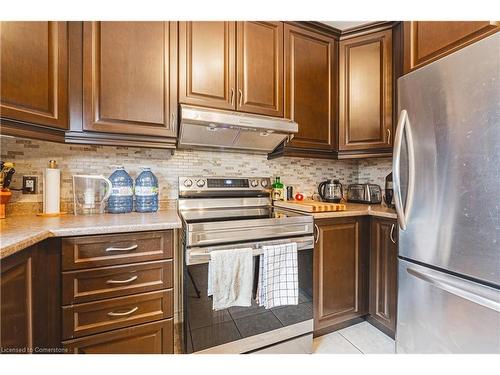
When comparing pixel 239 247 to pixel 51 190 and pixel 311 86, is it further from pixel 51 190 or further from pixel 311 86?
pixel 311 86

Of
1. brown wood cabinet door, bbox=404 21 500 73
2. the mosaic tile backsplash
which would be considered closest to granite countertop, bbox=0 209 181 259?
the mosaic tile backsplash

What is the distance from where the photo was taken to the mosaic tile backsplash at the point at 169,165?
1312 mm

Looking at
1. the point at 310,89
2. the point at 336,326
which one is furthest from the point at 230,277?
the point at 310,89

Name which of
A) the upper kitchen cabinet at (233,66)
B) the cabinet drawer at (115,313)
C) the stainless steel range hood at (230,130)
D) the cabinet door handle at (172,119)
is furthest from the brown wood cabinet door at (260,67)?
the cabinet drawer at (115,313)

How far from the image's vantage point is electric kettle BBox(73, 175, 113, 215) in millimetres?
1361

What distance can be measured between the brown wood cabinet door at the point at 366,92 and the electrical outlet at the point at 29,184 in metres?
2.10

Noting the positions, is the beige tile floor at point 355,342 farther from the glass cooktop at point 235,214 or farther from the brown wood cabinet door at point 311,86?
the brown wood cabinet door at point 311,86

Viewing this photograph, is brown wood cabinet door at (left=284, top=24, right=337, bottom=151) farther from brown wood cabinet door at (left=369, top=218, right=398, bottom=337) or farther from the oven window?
the oven window

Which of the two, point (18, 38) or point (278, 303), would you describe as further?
point (278, 303)

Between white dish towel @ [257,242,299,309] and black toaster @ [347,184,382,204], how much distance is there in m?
1.01
